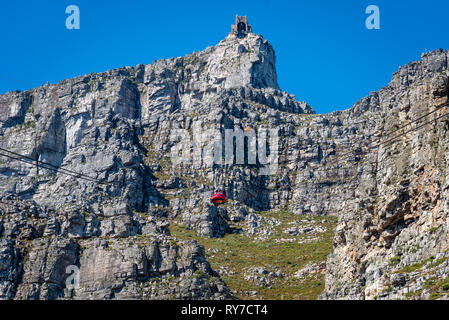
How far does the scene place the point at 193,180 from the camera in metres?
148

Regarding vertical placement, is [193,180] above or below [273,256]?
above

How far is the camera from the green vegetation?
9750 cm

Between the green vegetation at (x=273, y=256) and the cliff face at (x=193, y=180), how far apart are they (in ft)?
16.4

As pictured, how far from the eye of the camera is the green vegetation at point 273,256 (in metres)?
97.5

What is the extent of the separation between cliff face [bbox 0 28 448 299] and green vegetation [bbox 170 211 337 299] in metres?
5.00

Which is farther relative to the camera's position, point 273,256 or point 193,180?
point 193,180

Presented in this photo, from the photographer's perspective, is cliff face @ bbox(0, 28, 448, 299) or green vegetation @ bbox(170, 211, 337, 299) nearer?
cliff face @ bbox(0, 28, 448, 299)

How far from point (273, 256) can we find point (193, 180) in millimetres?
39776

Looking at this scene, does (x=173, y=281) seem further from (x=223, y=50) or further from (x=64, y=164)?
(x=223, y=50)

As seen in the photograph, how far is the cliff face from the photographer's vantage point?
6950 centimetres

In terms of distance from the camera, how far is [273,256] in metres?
A: 112

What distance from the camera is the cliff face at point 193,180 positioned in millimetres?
69500

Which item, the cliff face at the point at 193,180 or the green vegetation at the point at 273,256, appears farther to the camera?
the green vegetation at the point at 273,256
